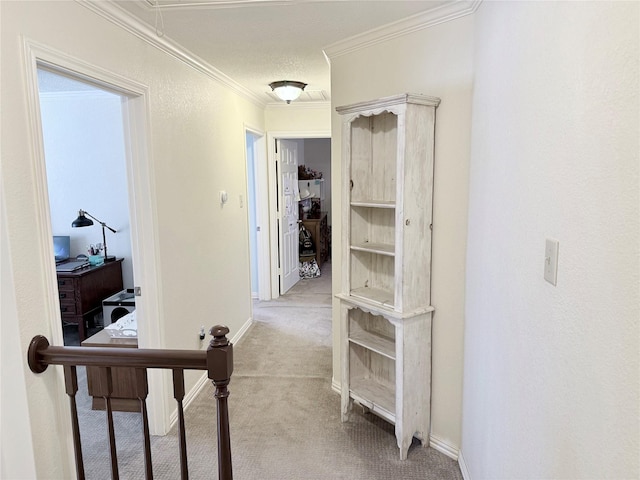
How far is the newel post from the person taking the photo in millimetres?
1428

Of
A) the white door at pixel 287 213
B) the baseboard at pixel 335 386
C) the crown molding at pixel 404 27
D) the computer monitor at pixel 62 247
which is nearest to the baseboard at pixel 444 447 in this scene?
the baseboard at pixel 335 386

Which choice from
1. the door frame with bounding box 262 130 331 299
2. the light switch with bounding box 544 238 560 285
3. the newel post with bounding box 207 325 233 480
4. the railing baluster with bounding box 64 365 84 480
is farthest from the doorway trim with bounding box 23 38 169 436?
the door frame with bounding box 262 130 331 299

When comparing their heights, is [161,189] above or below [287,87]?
below

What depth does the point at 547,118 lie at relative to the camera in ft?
4.03

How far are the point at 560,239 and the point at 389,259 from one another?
1592 mm

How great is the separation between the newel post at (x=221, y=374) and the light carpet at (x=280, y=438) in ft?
3.23

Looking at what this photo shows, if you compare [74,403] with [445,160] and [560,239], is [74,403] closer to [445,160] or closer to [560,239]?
[560,239]

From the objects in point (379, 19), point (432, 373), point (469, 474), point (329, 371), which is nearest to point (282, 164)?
point (329, 371)

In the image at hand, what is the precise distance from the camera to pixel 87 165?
169 inches

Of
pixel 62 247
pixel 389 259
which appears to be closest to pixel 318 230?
pixel 62 247

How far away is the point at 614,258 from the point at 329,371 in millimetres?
2935

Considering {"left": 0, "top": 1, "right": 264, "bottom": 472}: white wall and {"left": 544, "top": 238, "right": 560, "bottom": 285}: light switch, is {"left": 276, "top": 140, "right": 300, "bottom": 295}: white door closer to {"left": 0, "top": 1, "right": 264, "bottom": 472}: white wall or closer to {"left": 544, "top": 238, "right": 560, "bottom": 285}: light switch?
{"left": 0, "top": 1, "right": 264, "bottom": 472}: white wall

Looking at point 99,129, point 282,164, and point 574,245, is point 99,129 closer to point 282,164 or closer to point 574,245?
point 282,164

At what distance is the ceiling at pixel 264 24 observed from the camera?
2146 mm
